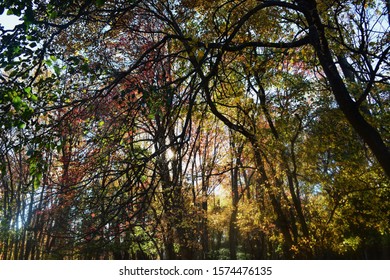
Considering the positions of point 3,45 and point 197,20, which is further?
point 197,20

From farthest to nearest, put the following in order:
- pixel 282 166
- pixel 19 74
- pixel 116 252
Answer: pixel 116 252 → pixel 282 166 → pixel 19 74

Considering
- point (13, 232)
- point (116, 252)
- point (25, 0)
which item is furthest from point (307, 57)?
point (13, 232)

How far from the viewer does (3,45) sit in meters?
3.36

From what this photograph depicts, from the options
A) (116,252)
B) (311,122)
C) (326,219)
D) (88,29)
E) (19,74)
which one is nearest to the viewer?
(19,74)

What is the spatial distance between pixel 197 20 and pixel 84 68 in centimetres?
433

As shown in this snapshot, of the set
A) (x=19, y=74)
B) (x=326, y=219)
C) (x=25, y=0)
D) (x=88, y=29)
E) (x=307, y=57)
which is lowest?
(x=326, y=219)

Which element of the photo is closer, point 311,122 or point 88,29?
point 88,29

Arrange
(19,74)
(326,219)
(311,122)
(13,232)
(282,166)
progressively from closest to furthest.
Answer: (19,74) → (311,122) → (282,166) → (326,219) → (13,232)

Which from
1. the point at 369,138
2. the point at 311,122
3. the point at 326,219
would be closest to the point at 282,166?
the point at 311,122

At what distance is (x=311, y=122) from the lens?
8547 mm

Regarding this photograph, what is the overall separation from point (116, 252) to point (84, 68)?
9.09 meters
